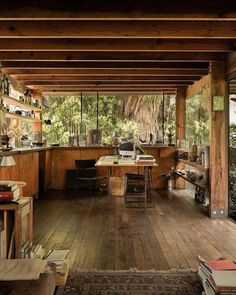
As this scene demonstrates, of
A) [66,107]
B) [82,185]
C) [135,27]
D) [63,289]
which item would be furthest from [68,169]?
[63,289]

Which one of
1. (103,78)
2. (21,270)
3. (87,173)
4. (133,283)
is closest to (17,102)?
(103,78)

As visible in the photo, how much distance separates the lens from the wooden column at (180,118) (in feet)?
27.7

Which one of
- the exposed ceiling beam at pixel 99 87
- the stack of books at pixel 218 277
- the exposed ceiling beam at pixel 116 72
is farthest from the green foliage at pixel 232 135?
the stack of books at pixel 218 277

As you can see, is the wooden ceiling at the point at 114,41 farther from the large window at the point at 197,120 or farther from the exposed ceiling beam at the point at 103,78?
→ the large window at the point at 197,120

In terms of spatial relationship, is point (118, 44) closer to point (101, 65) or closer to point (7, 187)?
point (101, 65)

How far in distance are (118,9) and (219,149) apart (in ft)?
9.71

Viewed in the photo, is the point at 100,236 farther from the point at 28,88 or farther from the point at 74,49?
the point at 28,88

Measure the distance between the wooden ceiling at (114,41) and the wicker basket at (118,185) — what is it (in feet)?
6.95

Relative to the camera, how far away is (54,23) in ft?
13.6

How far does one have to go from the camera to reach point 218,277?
262 cm

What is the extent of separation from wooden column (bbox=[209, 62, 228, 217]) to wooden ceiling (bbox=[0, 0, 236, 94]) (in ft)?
0.99

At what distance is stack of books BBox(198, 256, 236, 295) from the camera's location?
2.50 metres

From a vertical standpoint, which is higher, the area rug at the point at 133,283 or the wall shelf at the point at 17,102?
the wall shelf at the point at 17,102

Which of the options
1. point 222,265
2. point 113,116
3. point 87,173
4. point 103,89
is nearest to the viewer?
point 222,265
